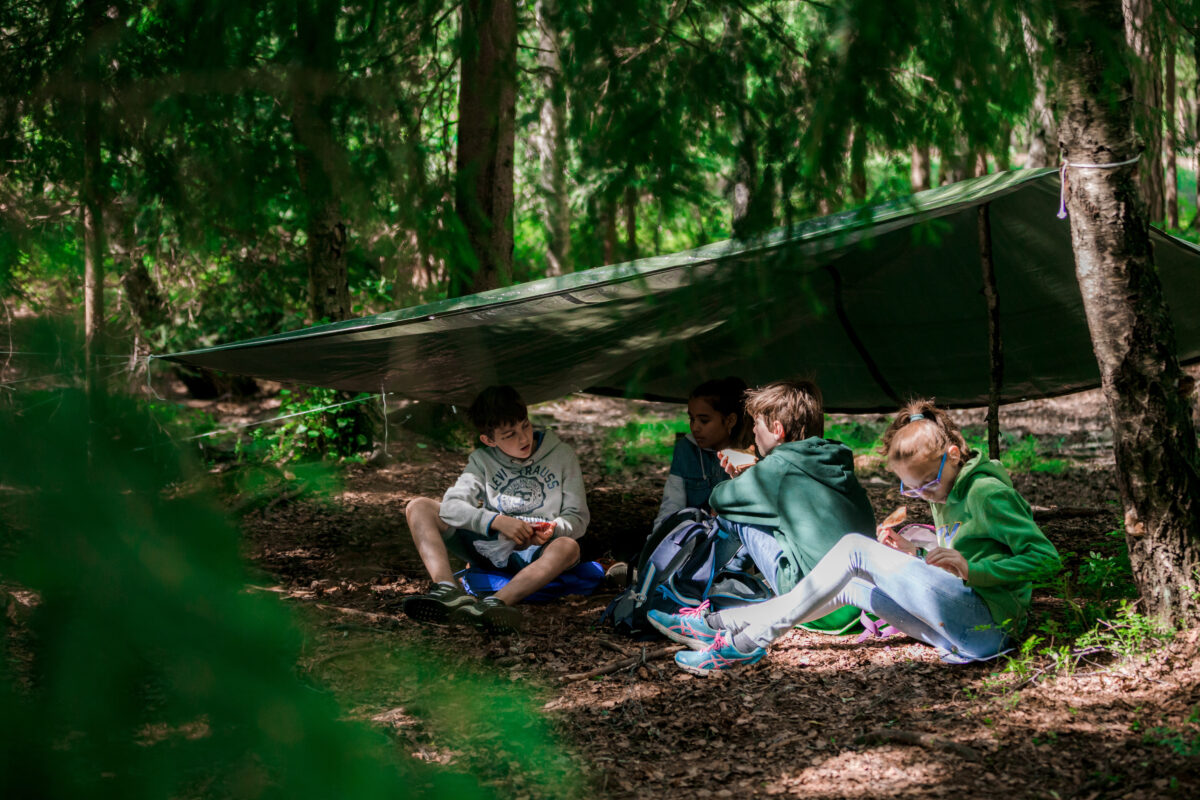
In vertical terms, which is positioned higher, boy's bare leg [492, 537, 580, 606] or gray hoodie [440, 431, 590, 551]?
gray hoodie [440, 431, 590, 551]

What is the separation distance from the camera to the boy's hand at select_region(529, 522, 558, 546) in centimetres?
360

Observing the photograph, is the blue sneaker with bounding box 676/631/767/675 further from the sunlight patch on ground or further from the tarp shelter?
the tarp shelter

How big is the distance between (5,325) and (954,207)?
2.92 m

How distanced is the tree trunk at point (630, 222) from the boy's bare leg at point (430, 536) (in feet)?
5.41

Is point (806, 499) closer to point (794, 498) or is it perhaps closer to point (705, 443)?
point (794, 498)

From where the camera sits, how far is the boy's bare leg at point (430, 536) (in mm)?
3566

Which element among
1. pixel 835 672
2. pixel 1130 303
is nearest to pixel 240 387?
pixel 835 672

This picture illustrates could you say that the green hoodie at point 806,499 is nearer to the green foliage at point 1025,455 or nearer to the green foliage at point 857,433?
the green foliage at point 1025,455

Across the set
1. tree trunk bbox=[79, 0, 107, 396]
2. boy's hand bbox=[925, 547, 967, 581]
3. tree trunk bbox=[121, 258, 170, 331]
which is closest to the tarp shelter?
boy's hand bbox=[925, 547, 967, 581]

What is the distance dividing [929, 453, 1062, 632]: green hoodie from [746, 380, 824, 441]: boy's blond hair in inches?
21.1

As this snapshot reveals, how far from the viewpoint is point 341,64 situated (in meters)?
2.19

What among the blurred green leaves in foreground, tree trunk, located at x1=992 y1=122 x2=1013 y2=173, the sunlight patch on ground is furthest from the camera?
tree trunk, located at x1=992 y1=122 x2=1013 y2=173

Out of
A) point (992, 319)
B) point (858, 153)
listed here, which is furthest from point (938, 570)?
point (992, 319)

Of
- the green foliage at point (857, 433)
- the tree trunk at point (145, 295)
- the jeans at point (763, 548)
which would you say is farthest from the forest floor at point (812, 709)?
the tree trunk at point (145, 295)
